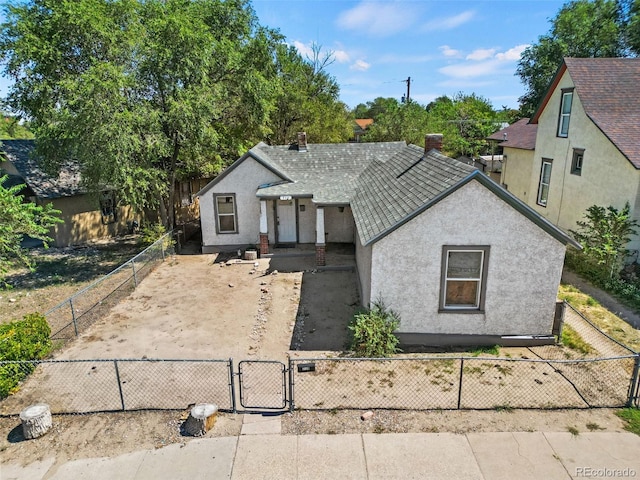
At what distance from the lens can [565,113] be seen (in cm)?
1841

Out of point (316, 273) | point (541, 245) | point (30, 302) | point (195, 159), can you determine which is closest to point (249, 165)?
point (195, 159)

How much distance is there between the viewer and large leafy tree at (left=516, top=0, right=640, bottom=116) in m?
34.1

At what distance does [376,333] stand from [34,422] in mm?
7069

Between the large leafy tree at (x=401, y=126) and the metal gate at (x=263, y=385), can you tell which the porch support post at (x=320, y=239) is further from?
the large leafy tree at (x=401, y=126)

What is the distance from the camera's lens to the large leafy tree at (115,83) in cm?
1485

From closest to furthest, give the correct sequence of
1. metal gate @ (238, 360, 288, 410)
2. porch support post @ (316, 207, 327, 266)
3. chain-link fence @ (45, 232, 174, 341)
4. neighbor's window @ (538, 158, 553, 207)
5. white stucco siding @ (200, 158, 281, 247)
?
1. metal gate @ (238, 360, 288, 410)
2. chain-link fence @ (45, 232, 174, 341)
3. porch support post @ (316, 207, 327, 266)
4. white stucco siding @ (200, 158, 281, 247)
5. neighbor's window @ (538, 158, 553, 207)

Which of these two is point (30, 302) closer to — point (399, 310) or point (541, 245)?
point (399, 310)

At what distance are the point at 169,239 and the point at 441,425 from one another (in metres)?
14.7

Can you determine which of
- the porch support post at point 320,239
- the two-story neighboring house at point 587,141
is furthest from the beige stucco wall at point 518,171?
the porch support post at point 320,239

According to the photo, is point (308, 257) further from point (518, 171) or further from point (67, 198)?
point (518, 171)

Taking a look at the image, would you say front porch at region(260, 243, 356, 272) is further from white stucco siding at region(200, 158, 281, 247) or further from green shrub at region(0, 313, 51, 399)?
green shrub at region(0, 313, 51, 399)

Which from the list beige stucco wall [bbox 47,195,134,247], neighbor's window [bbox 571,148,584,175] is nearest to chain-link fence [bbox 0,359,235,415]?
beige stucco wall [bbox 47,195,134,247]

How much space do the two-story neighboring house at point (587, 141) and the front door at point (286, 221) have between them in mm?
12183

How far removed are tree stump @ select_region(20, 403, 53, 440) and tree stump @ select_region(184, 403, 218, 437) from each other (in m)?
2.56
